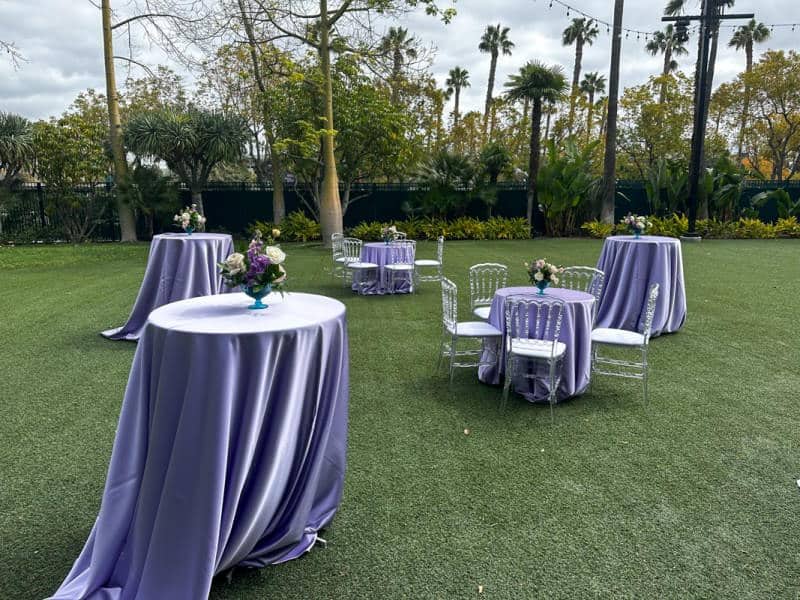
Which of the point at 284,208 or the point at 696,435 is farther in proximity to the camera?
the point at 284,208

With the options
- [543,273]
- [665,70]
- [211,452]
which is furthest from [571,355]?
[665,70]

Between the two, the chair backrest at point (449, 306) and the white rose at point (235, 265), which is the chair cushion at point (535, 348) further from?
the white rose at point (235, 265)

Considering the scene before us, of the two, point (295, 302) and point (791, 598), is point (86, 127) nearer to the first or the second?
point (295, 302)

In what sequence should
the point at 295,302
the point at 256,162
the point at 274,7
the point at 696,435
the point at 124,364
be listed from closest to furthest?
the point at 295,302, the point at 696,435, the point at 124,364, the point at 274,7, the point at 256,162

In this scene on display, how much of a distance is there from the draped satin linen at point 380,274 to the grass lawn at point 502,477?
3.04 m

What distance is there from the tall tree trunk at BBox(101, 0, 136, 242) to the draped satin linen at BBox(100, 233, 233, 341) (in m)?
12.2

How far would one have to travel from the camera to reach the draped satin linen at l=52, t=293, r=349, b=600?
7.13 ft

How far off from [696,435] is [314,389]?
9.62 ft

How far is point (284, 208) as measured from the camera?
1939cm

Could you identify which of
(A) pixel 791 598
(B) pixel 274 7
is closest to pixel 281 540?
(A) pixel 791 598

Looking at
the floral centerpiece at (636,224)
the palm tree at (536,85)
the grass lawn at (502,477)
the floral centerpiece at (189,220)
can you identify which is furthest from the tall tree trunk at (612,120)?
the floral centerpiece at (189,220)

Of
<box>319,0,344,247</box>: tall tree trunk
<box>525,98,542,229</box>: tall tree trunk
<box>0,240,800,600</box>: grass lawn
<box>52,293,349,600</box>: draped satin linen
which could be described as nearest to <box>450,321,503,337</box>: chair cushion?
<box>0,240,800,600</box>: grass lawn

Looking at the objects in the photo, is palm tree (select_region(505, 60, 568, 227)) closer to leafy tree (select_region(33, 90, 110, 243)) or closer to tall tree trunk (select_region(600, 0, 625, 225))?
tall tree trunk (select_region(600, 0, 625, 225))

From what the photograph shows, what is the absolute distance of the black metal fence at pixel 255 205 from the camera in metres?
17.5
